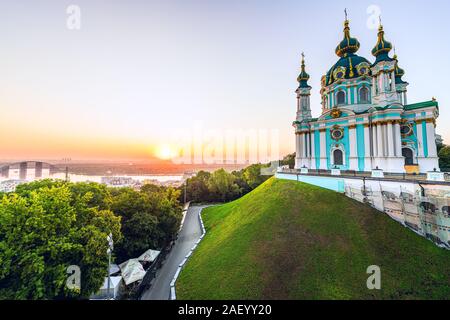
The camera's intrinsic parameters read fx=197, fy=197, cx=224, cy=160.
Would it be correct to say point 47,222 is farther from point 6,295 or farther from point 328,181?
point 328,181

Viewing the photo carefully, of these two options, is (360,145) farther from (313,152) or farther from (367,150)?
(313,152)

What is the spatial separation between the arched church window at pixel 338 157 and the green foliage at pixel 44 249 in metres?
23.4

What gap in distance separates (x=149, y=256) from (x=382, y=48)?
2900 cm

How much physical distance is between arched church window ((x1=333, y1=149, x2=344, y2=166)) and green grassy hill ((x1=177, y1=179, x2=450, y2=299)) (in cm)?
966

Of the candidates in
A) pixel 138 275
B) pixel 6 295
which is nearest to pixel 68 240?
pixel 6 295

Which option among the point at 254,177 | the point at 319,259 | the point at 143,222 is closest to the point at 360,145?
the point at 319,259

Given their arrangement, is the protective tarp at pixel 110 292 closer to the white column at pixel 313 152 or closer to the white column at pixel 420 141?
the white column at pixel 313 152

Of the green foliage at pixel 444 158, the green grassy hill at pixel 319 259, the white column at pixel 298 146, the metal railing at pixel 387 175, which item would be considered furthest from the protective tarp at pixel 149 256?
the green foliage at pixel 444 158

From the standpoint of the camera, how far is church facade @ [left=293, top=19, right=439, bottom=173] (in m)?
19.0

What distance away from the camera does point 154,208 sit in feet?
61.1

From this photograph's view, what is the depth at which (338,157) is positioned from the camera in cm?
2295

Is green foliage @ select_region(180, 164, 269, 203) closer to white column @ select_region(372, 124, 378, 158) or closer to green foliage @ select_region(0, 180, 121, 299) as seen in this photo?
white column @ select_region(372, 124, 378, 158)

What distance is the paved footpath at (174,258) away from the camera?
11.6 metres
